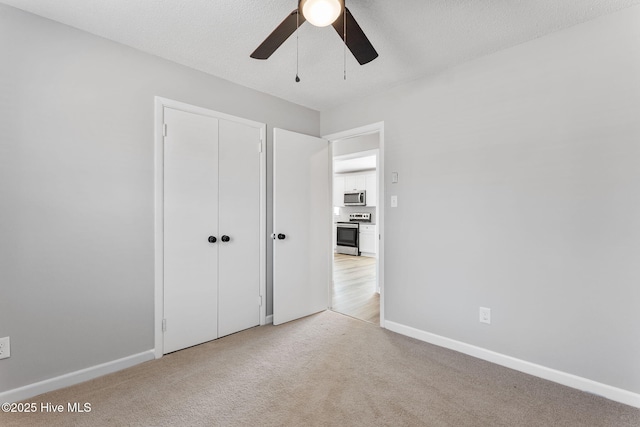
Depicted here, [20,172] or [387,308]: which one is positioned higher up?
[20,172]

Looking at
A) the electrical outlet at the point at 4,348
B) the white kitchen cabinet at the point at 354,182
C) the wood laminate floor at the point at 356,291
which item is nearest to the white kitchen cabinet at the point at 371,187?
the white kitchen cabinet at the point at 354,182

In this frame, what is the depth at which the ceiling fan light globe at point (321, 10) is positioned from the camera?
131 cm

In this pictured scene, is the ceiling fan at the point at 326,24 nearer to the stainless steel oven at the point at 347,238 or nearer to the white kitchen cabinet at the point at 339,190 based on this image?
the stainless steel oven at the point at 347,238

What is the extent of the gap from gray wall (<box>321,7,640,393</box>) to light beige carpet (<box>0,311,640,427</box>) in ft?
1.07

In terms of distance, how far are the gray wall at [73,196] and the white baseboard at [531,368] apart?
7.91 ft

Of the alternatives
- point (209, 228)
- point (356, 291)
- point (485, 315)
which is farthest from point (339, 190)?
point (485, 315)

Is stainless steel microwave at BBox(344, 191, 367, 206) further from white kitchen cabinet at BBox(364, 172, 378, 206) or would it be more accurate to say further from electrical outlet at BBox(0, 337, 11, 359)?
electrical outlet at BBox(0, 337, 11, 359)

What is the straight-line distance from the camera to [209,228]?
8.92ft

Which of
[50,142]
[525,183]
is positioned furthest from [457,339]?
[50,142]

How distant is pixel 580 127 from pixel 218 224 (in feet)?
9.67

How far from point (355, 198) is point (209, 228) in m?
5.65

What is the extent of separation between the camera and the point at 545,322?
6.98ft

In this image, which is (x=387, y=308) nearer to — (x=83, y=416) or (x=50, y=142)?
(x=83, y=416)

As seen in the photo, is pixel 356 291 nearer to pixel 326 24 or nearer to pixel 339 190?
pixel 326 24
